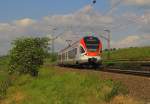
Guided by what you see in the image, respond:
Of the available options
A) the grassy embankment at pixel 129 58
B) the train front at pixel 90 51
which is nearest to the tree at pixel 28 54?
the train front at pixel 90 51

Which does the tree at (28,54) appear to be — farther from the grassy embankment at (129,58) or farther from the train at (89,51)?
the grassy embankment at (129,58)

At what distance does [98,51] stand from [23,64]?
12190mm

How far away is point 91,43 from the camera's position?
144 feet

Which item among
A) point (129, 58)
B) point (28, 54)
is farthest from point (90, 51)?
point (129, 58)

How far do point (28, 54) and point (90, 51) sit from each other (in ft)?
37.9

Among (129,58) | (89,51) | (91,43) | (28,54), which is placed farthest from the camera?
(129,58)

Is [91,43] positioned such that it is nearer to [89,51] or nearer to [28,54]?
[89,51]

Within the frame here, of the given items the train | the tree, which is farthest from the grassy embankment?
the tree

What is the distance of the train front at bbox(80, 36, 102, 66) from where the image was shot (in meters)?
43.4

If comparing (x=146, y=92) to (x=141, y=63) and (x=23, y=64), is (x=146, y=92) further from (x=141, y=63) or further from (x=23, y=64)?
(x=141, y=63)

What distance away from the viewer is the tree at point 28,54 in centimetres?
3356

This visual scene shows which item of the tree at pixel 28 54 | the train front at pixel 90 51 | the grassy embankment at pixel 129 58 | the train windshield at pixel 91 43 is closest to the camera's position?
the tree at pixel 28 54

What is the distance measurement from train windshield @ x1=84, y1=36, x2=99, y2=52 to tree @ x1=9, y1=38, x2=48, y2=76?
395 inches

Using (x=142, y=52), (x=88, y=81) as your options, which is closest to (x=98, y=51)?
(x=88, y=81)
